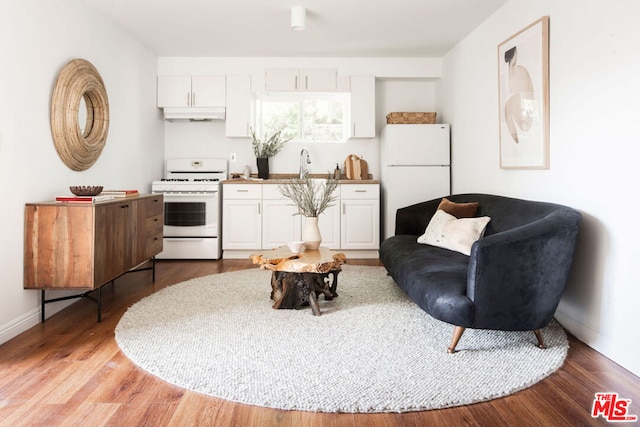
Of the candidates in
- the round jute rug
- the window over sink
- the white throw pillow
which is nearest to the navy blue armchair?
the round jute rug

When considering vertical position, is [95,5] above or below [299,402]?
above

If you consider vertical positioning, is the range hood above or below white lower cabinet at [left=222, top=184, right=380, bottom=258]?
above

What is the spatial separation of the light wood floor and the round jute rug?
58 millimetres

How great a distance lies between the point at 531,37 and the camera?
3.06 meters

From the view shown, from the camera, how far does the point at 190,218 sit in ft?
16.3

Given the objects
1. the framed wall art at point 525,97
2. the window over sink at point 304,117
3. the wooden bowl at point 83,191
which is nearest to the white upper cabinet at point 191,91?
the window over sink at point 304,117

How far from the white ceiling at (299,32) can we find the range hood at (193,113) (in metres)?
0.64

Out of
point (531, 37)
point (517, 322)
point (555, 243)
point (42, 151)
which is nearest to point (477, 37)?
point (531, 37)

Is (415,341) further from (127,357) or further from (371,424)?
(127,357)

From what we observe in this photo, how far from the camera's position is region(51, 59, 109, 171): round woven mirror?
3.05 metres

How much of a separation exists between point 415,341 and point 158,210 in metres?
2.74

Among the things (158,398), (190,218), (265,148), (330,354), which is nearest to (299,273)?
(330,354)

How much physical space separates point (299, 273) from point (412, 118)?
275 cm

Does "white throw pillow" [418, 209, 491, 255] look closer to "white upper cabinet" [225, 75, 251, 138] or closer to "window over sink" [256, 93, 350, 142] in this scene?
"window over sink" [256, 93, 350, 142]
